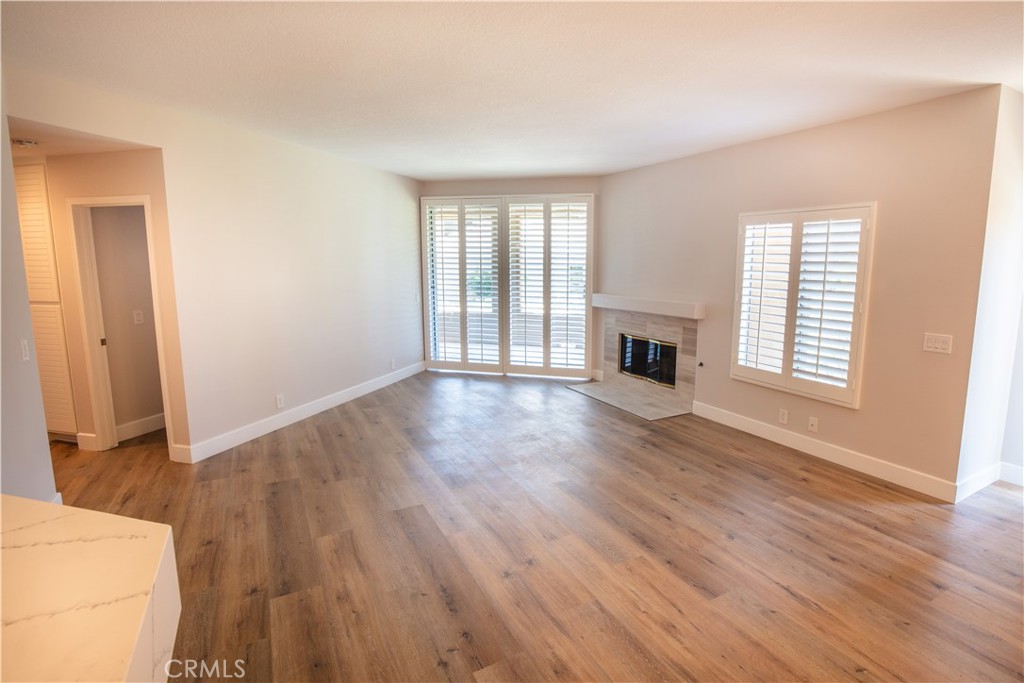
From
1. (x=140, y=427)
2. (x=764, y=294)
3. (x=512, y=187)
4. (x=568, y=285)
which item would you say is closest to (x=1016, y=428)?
(x=764, y=294)

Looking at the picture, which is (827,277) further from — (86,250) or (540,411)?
(86,250)

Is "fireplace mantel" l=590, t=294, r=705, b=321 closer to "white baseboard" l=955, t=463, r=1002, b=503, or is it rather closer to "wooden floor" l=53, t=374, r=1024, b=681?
"wooden floor" l=53, t=374, r=1024, b=681

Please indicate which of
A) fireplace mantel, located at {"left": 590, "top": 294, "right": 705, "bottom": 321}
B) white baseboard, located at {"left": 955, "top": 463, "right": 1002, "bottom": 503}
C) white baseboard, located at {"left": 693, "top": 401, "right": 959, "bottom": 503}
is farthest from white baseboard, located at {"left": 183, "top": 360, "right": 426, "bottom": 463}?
white baseboard, located at {"left": 955, "top": 463, "right": 1002, "bottom": 503}

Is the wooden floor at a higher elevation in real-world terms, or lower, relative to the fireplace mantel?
lower

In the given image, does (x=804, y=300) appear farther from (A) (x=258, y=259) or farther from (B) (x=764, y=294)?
(A) (x=258, y=259)

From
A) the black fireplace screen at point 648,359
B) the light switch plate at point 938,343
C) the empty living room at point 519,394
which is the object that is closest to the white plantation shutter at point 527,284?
→ the empty living room at point 519,394

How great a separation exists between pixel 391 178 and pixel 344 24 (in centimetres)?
396

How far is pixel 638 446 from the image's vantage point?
14.1 ft

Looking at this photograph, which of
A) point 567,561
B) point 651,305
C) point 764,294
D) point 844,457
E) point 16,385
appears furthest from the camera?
point 651,305

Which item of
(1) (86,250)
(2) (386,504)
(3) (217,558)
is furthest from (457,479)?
(1) (86,250)

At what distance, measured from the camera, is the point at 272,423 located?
4645 mm

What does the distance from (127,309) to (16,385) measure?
2.12 meters

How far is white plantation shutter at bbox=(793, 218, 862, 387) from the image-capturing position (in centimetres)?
367

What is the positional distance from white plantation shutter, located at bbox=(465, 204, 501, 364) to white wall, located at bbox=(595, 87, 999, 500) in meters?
2.72
